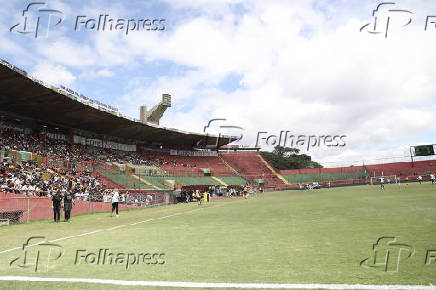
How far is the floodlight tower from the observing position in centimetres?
7355

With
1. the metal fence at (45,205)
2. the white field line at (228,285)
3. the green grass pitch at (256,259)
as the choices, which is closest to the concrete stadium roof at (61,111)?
the metal fence at (45,205)

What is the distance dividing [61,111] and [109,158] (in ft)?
38.0

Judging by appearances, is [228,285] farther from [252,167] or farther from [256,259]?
[252,167]

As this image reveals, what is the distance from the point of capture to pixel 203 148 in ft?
252

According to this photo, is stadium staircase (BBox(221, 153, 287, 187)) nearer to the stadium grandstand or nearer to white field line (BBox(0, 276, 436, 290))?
the stadium grandstand

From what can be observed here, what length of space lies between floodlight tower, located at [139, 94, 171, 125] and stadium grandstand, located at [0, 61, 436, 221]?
233 mm

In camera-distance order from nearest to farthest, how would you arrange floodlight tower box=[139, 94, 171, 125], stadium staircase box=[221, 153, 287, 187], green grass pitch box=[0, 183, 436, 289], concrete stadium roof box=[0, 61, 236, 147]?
green grass pitch box=[0, 183, 436, 289] → concrete stadium roof box=[0, 61, 236, 147] → stadium staircase box=[221, 153, 287, 187] → floodlight tower box=[139, 94, 171, 125]

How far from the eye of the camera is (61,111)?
40781 mm

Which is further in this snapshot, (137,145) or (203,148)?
(203,148)

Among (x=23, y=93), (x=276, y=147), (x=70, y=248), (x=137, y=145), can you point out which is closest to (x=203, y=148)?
(x=137, y=145)

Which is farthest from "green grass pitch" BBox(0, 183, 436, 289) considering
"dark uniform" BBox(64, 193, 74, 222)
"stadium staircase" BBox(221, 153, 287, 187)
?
"stadium staircase" BBox(221, 153, 287, 187)

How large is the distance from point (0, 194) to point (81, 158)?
88.9 feet

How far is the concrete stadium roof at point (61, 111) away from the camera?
3111cm

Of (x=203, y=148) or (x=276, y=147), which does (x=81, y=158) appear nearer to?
(x=203, y=148)
